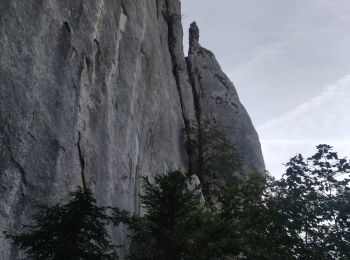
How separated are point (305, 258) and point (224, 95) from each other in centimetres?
1931

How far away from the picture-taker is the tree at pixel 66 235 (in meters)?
9.08

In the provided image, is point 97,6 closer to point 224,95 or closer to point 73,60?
point 73,60

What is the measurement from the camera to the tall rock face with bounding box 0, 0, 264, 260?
1058cm

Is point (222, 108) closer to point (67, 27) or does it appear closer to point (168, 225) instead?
point (67, 27)

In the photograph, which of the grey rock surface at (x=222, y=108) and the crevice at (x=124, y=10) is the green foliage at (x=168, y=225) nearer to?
the crevice at (x=124, y=10)

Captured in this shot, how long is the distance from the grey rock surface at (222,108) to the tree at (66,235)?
24.8 m

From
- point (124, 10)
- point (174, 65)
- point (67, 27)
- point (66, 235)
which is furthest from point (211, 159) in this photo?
point (66, 235)

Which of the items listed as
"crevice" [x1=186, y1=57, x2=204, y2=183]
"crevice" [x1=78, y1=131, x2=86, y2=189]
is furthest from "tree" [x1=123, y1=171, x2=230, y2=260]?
"crevice" [x1=186, y1=57, x2=204, y2=183]

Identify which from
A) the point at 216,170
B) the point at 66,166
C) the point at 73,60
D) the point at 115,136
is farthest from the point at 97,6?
the point at 216,170

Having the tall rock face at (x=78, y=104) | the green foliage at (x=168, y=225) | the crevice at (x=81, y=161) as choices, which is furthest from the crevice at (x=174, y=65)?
the green foliage at (x=168, y=225)

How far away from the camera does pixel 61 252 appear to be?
354 inches

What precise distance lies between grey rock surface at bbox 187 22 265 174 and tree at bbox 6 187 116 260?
2477 centimetres

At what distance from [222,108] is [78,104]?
24074 mm

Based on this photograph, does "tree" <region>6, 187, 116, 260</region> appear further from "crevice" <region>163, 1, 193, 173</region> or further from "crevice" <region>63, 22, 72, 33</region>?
"crevice" <region>163, 1, 193, 173</region>
